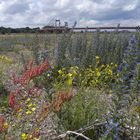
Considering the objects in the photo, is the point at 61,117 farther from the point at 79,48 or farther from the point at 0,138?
the point at 79,48

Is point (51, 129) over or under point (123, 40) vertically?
under

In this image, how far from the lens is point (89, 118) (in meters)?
4.47

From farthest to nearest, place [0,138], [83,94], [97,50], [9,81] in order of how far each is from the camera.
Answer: [97,50] → [9,81] → [83,94] → [0,138]

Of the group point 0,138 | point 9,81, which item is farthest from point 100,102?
point 9,81

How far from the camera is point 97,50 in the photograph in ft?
31.1

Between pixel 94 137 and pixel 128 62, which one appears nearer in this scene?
pixel 128 62

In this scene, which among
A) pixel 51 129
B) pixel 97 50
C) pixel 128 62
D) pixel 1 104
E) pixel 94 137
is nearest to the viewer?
pixel 128 62

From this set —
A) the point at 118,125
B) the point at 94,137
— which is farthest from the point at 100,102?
the point at 118,125

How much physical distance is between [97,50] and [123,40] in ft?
2.66

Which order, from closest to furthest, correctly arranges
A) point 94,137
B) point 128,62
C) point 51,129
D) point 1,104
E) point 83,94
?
point 128,62 → point 94,137 → point 51,129 → point 83,94 → point 1,104

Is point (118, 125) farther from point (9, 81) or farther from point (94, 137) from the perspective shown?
point (9, 81)

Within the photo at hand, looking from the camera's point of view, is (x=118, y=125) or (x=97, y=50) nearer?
(x=118, y=125)

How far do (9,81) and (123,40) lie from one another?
3.40 meters

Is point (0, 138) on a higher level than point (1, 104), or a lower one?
higher
